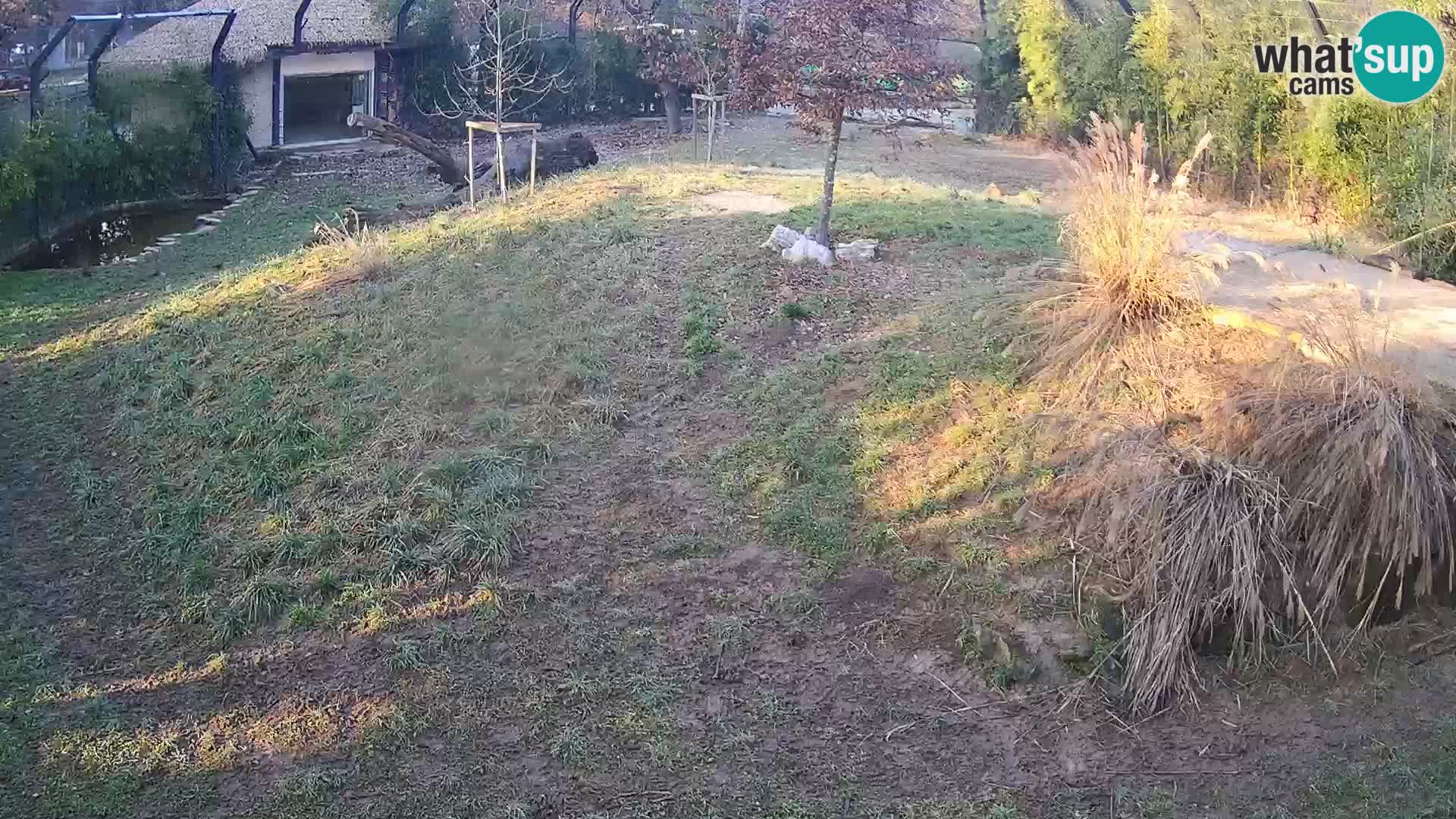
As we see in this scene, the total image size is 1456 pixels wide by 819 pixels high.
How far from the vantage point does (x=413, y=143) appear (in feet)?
47.6

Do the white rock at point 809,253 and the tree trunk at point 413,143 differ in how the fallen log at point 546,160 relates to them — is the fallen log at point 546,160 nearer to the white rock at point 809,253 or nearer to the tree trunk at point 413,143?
the tree trunk at point 413,143

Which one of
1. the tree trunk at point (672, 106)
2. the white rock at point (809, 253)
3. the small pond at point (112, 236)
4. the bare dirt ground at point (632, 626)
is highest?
the tree trunk at point (672, 106)

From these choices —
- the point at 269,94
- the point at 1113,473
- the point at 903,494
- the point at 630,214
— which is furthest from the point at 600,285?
the point at 269,94

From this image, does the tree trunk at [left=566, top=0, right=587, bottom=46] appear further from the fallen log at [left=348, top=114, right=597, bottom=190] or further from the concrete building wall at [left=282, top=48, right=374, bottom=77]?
the fallen log at [left=348, top=114, right=597, bottom=190]

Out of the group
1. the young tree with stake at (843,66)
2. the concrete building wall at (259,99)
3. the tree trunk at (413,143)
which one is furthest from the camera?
the concrete building wall at (259,99)

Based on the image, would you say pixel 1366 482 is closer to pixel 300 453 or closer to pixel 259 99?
pixel 300 453

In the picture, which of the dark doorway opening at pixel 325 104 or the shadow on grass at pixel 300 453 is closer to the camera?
the shadow on grass at pixel 300 453

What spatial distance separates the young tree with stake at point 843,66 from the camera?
848 centimetres

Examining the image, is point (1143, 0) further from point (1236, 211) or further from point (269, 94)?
point (269, 94)

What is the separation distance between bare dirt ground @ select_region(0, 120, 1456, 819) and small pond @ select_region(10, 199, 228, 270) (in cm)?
436

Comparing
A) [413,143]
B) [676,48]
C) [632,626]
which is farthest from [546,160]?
[632,626]

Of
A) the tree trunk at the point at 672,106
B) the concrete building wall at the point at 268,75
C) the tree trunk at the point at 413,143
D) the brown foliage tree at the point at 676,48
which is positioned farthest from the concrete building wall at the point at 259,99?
the tree trunk at the point at 672,106

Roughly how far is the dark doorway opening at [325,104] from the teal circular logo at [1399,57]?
1535 cm

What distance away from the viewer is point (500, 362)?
25.0 feet
